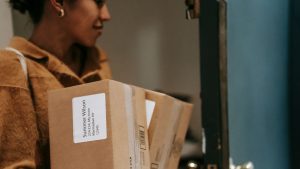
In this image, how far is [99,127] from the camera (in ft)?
2.69

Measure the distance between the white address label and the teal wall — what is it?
0.63 meters

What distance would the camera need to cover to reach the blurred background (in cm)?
176

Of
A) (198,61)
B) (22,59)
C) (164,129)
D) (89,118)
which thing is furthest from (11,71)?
(198,61)

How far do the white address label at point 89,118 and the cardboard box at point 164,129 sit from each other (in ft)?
0.57

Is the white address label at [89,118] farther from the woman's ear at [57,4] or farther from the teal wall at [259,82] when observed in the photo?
the teal wall at [259,82]

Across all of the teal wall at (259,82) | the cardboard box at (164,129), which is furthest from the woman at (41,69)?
the teal wall at (259,82)

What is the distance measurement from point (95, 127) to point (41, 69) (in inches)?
10.1

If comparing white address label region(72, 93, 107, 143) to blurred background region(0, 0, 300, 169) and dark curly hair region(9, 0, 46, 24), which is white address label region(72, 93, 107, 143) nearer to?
dark curly hair region(9, 0, 46, 24)

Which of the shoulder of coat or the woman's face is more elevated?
the woman's face

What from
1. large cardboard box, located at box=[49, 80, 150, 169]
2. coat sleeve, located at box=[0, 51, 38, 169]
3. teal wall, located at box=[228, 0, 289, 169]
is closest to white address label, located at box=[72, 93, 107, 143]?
large cardboard box, located at box=[49, 80, 150, 169]

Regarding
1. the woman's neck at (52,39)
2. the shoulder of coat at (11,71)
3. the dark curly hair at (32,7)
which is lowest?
the shoulder of coat at (11,71)

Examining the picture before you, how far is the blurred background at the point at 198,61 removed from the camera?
1.76 meters

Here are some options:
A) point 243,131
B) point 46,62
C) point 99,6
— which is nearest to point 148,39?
point 243,131

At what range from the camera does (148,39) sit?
198 centimetres
